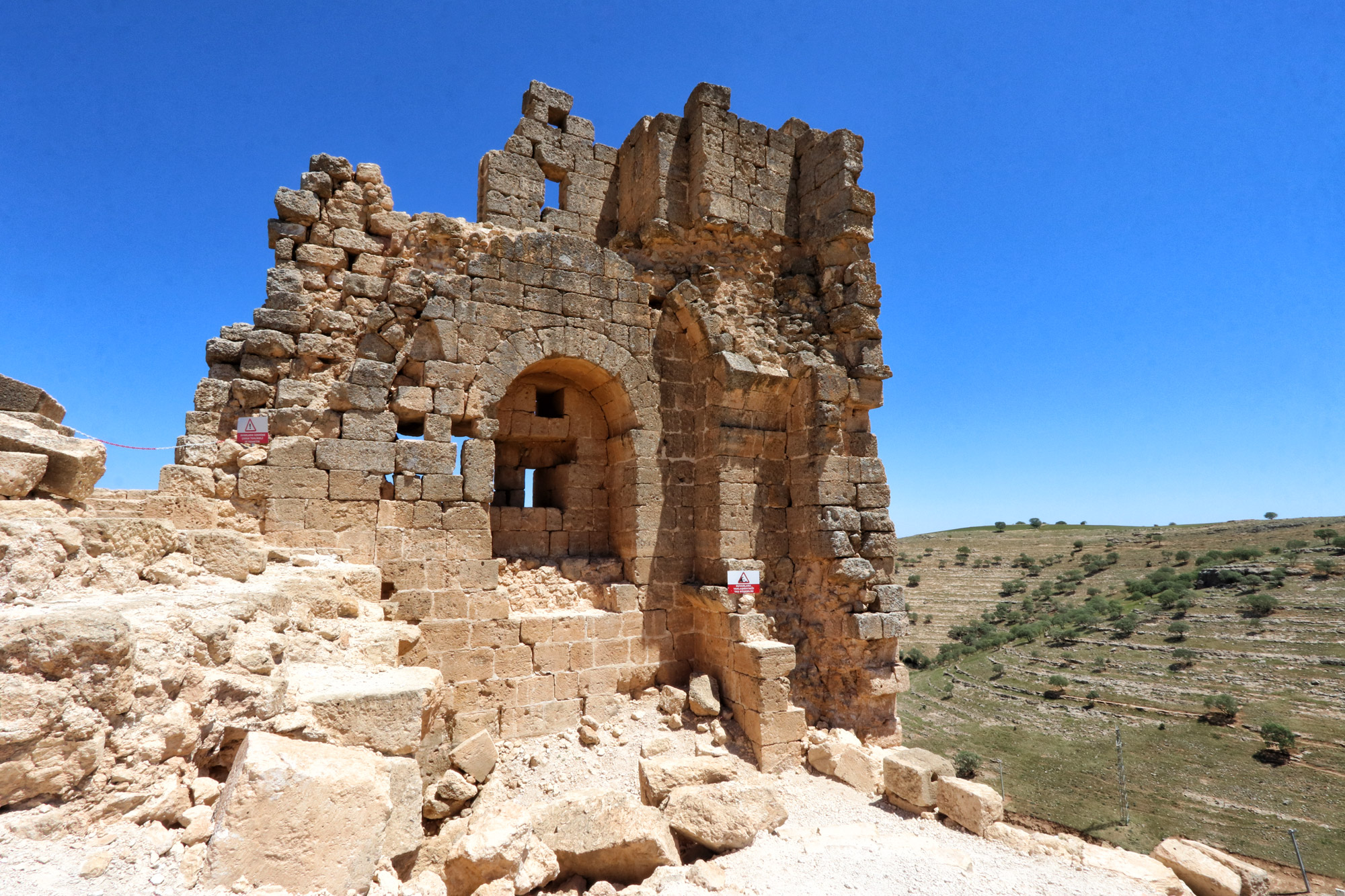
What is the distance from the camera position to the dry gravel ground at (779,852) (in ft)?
6.24

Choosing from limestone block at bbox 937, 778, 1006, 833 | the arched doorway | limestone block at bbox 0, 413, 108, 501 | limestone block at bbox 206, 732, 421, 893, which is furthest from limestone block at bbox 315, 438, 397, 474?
limestone block at bbox 937, 778, 1006, 833

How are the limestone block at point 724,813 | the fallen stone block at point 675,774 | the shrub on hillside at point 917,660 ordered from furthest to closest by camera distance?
1. the shrub on hillside at point 917,660
2. the fallen stone block at point 675,774
3. the limestone block at point 724,813

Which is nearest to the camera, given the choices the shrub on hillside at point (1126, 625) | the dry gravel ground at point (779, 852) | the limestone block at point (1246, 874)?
the dry gravel ground at point (779, 852)

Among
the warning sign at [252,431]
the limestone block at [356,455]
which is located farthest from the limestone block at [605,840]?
the warning sign at [252,431]

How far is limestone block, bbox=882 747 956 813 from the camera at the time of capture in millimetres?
5520

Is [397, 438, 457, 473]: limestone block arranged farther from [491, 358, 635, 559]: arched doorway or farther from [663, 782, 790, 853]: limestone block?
[663, 782, 790, 853]: limestone block

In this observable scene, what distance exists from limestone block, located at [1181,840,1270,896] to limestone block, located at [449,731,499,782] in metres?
5.49

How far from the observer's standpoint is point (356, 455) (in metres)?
5.76

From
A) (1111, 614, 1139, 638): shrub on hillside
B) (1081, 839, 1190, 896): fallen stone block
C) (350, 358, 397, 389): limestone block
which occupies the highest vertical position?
(350, 358, 397, 389): limestone block

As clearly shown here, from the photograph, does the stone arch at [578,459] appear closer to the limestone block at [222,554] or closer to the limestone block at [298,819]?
the limestone block at [222,554]

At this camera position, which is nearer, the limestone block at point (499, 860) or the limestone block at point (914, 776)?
the limestone block at point (499, 860)

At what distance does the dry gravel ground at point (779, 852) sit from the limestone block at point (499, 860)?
78 centimetres

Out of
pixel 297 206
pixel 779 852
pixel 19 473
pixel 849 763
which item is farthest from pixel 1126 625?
pixel 19 473

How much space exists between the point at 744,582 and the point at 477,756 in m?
2.95
